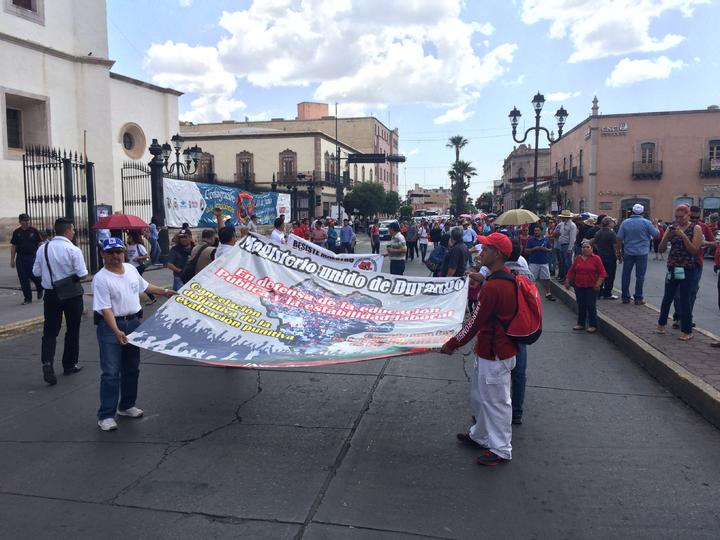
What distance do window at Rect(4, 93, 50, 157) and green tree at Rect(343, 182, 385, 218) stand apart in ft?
127

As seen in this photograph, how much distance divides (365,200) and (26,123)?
130ft

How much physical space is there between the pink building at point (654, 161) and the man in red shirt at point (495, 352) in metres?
42.3

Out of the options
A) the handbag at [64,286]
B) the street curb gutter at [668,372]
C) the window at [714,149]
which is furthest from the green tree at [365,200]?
the handbag at [64,286]

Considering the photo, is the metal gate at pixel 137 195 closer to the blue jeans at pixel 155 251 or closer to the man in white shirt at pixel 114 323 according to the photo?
the blue jeans at pixel 155 251

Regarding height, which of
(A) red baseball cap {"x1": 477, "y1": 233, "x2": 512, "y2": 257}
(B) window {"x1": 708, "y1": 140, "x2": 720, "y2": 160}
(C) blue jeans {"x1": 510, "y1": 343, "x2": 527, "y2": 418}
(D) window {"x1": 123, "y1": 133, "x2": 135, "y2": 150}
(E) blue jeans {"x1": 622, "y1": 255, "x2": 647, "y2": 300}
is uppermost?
(B) window {"x1": 708, "y1": 140, "x2": 720, "y2": 160}

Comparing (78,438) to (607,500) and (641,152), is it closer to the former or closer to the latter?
(607,500)

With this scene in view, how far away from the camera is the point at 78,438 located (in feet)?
16.4

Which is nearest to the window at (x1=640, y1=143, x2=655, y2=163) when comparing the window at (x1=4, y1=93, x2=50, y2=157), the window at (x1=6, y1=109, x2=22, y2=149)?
the window at (x1=4, y1=93, x2=50, y2=157)

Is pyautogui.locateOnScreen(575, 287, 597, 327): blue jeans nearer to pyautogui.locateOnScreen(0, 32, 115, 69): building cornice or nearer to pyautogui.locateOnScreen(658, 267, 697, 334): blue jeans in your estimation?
pyautogui.locateOnScreen(658, 267, 697, 334): blue jeans

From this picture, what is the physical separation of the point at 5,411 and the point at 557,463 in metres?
5.07

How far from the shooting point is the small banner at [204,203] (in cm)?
2152

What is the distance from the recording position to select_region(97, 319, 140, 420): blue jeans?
5082mm

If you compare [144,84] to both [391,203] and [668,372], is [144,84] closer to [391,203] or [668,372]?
[668,372]

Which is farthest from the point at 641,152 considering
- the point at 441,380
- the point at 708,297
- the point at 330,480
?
the point at 330,480
